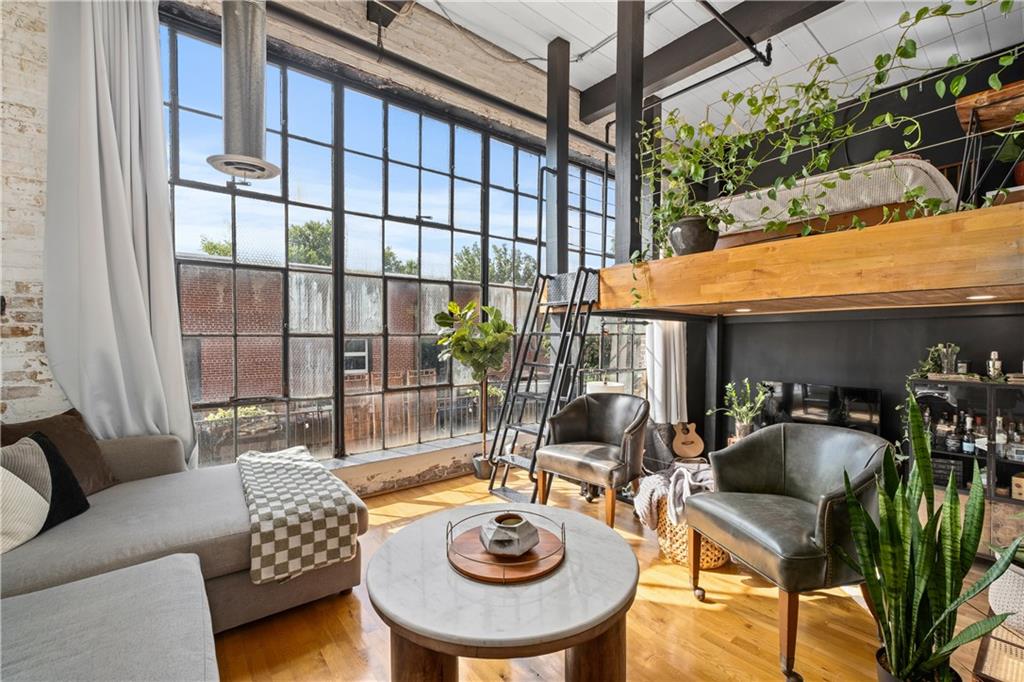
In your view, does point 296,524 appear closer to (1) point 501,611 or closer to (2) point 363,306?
(1) point 501,611

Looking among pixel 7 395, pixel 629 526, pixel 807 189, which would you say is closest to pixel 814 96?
pixel 807 189

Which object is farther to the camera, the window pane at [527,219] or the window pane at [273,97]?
the window pane at [527,219]

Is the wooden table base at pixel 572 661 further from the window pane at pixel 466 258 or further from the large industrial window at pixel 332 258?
the window pane at pixel 466 258

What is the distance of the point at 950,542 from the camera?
127cm

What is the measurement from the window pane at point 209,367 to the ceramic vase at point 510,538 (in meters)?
2.33

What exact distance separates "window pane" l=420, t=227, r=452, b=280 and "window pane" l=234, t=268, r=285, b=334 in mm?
1191

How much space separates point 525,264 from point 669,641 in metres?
3.55

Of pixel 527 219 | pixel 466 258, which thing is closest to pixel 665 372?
pixel 527 219

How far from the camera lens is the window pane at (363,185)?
3625mm

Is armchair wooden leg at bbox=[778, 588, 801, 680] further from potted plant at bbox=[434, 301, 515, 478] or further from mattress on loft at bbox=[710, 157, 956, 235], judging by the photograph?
potted plant at bbox=[434, 301, 515, 478]

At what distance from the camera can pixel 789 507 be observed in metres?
2.12

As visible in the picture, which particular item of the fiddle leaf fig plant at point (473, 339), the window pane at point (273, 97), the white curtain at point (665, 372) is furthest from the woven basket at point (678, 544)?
the window pane at point (273, 97)

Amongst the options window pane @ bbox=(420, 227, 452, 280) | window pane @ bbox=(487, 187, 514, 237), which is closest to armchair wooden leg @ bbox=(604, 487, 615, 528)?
window pane @ bbox=(420, 227, 452, 280)

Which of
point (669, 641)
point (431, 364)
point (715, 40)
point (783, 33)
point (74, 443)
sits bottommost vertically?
Result: point (669, 641)
